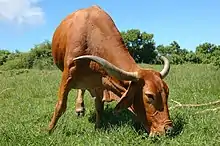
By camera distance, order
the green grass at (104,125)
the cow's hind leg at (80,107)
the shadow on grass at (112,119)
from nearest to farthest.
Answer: the green grass at (104,125), the shadow on grass at (112,119), the cow's hind leg at (80,107)

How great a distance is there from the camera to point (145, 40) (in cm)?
5538

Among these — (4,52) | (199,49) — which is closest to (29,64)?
(4,52)

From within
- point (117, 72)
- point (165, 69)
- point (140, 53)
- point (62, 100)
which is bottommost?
point (62, 100)

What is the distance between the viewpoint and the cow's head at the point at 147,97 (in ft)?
18.8

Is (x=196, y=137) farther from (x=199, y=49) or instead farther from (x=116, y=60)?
(x=199, y=49)

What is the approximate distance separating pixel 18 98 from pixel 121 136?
550cm

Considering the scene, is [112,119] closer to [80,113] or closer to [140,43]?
[80,113]

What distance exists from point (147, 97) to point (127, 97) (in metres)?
0.31

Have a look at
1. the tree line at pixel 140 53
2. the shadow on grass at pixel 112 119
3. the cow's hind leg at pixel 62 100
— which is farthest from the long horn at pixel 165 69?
the tree line at pixel 140 53

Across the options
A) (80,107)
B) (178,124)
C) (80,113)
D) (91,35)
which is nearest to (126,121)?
(178,124)

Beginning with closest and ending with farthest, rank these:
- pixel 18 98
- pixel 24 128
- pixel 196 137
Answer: pixel 196 137, pixel 24 128, pixel 18 98

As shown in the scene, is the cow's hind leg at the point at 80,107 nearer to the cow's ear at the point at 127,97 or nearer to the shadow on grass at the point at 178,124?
the shadow on grass at the point at 178,124

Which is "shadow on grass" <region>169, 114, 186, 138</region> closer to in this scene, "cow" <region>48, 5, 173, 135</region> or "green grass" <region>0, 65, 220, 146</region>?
"green grass" <region>0, 65, 220, 146</region>

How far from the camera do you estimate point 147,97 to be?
583 centimetres
